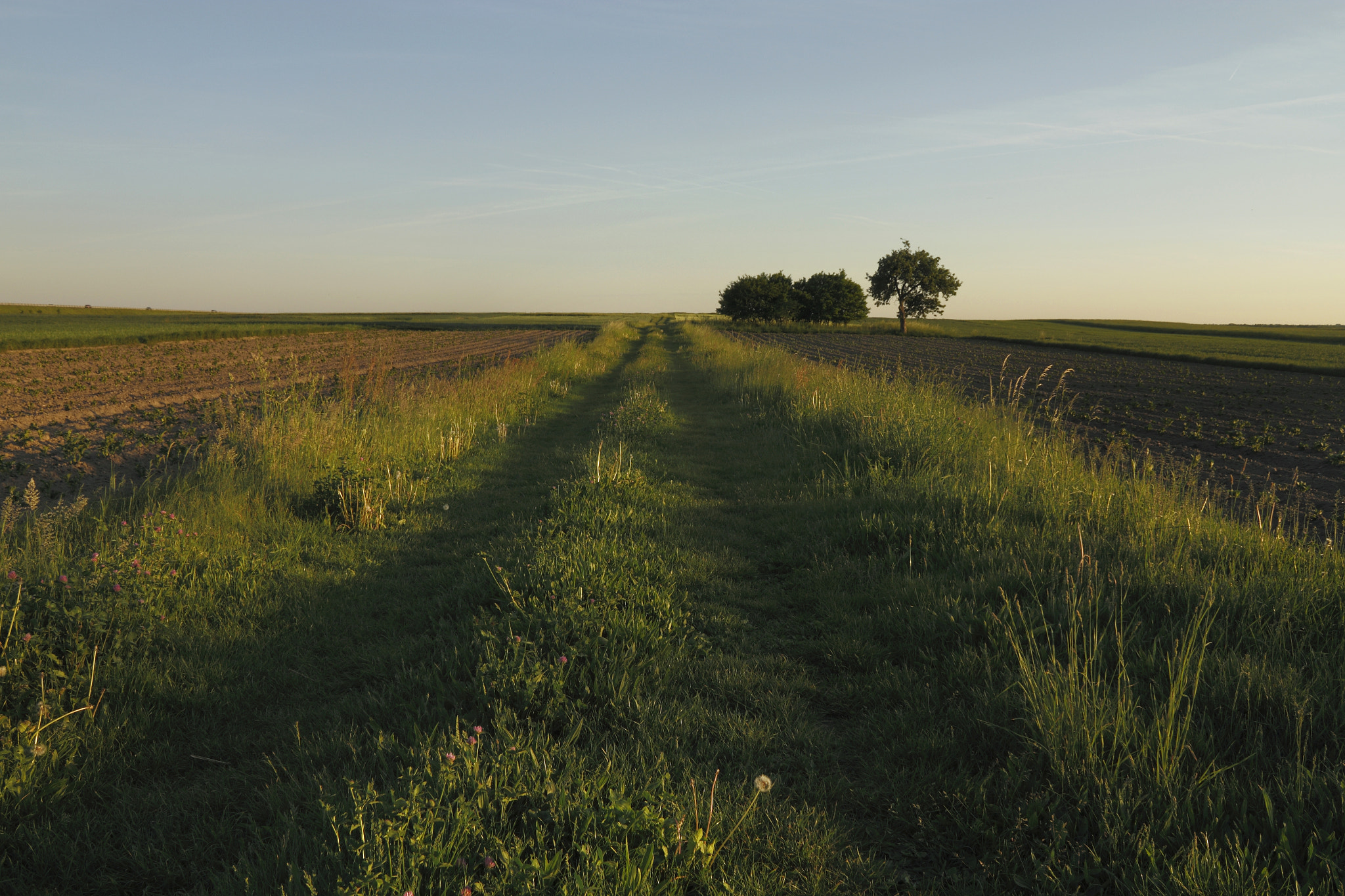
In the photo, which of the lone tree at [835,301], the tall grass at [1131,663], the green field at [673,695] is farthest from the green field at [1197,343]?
the green field at [673,695]

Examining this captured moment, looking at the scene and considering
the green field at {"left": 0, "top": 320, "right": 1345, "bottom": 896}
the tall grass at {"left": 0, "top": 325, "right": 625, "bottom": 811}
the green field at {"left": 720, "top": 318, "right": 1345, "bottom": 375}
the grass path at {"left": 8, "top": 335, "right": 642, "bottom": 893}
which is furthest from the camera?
the green field at {"left": 720, "top": 318, "right": 1345, "bottom": 375}

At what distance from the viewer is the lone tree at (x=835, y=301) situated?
75.6 metres

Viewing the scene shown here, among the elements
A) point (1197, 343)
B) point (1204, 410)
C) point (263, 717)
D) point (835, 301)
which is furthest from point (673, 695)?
point (835, 301)

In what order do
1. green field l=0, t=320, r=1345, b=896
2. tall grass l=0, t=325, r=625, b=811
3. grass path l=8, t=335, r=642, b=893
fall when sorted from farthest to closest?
tall grass l=0, t=325, r=625, b=811 → grass path l=8, t=335, r=642, b=893 → green field l=0, t=320, r=1345, b=896

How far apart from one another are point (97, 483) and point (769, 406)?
1164 centimetres

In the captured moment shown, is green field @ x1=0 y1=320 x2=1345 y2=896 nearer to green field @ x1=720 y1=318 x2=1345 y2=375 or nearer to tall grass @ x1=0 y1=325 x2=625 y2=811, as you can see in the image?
tall grass @ x1=0 y1=325 x2=625 y2=811

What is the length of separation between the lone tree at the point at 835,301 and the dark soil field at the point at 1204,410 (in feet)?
135

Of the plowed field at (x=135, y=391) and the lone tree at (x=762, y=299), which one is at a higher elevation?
the lone tree at (x=762, y=299)

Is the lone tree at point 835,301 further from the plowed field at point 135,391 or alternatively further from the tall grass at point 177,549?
the tall grass at point 177,549

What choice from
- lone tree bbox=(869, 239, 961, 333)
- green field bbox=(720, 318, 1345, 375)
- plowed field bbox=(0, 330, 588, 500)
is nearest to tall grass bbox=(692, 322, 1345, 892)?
plowed field bbox=(0, 330, 588, 500)

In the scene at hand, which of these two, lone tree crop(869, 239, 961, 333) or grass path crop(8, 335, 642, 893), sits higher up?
lone tree crop(869, 239, 961, 333)

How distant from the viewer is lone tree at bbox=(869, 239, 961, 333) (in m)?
65.8

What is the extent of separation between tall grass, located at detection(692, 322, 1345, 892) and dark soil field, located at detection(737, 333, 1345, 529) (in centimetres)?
139

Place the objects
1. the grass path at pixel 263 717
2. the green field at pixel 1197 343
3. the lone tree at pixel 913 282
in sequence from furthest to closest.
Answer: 1. the lone tree at pixel 913 282
2. the green field at pixel 1197 343
3. the grass path at pixel 263 717
